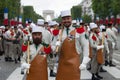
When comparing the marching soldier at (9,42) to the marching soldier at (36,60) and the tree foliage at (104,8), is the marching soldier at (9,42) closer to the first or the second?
the marching soldier at (36,60)

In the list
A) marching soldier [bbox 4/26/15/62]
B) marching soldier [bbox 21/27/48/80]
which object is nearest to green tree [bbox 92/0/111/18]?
marching soldier [bbox 4/26/15/62]

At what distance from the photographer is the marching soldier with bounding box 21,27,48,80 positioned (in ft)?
24.2

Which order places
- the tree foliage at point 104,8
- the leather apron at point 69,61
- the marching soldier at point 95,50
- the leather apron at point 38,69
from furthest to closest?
the tree foliage at point 104,8 < the marching soldier at point 95,50 < the leather apron at point 38,69 < the leather apron at point 69,61

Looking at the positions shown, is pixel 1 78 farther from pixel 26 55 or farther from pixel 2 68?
pixel 26 55

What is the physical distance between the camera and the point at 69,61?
23.6ft

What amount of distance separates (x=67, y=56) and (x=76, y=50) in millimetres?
185

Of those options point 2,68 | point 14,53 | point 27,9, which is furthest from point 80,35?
point 27,9

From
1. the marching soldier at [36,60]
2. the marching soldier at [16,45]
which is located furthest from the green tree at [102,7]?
the marching soldier at [36,60]

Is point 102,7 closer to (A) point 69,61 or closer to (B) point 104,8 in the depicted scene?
(B) point 104,8

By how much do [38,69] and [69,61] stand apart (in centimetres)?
58

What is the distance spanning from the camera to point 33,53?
755 cm

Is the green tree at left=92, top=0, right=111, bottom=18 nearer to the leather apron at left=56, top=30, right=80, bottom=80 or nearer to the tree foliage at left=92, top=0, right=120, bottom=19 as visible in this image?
the tree foliage at left=92, top=0, right=120, bottom=19

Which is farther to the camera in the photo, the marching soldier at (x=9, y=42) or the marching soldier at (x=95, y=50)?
the marching soldier at (x=9, y=42)

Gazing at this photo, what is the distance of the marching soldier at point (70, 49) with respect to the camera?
23.6 ft
